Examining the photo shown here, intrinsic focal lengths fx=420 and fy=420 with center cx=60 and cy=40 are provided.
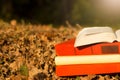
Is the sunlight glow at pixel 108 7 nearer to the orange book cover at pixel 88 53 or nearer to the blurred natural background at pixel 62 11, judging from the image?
the blurred natural background at pixel 62 11

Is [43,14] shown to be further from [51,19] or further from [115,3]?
[115,3]

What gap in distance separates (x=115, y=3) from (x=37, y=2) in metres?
5.56

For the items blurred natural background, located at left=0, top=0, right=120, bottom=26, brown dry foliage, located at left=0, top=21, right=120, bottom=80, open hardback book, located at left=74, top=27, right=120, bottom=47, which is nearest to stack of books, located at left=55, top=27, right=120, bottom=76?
open hardback book, located at left=74, top=27, right=120, bottom=47

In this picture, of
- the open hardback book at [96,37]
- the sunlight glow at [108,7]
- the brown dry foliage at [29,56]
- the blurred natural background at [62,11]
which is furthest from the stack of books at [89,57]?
the sunlight glow at [108,7]

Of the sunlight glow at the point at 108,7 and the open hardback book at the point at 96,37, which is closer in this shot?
the open hardback book at the point at 96,37

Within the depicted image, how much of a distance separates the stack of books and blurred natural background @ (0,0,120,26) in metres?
10.4

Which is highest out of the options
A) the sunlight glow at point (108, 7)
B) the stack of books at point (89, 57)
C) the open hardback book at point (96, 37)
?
the sunlight glow at point (108, 7)

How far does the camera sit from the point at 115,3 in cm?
1661

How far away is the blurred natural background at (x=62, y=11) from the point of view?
53.8 feet

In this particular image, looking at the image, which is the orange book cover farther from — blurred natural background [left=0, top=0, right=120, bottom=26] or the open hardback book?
blurred natural background [left=0, top=0, right=120, bottom=26]

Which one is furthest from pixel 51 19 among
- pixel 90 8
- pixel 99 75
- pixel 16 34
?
pixel 99 75

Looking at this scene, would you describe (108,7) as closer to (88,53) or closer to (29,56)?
(29,56)

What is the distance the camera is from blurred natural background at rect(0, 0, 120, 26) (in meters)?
16.4

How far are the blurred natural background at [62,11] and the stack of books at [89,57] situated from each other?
10.4m
